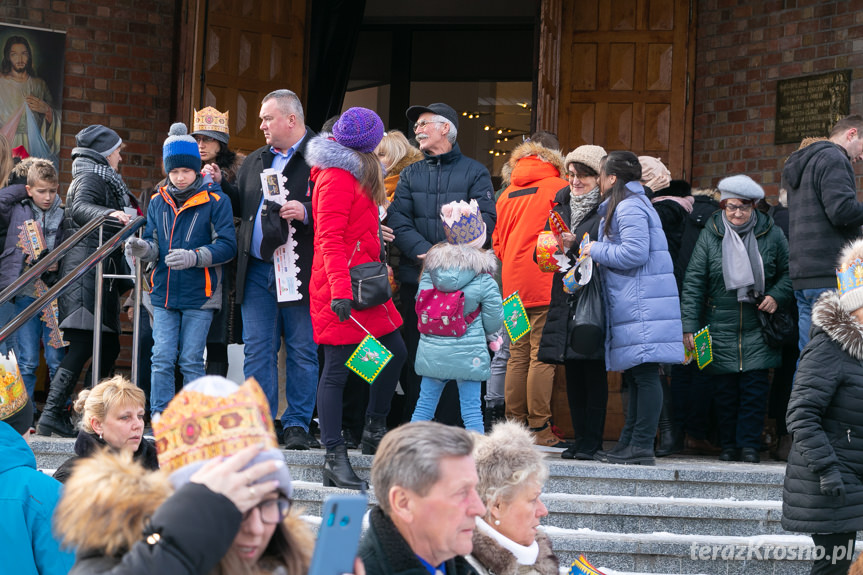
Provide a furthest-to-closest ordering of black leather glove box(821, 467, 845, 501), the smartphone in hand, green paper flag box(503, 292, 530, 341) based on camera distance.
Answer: green paper flag box(503, 292, 530, 341) < black leather glove box(821, 467, 845, 501) < the smartphone in hand

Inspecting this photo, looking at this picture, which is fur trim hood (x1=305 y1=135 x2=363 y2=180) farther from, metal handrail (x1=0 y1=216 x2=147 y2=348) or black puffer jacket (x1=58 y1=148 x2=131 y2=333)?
black puffer jacket (x1=58 y1=148 x2=131 y2=333)

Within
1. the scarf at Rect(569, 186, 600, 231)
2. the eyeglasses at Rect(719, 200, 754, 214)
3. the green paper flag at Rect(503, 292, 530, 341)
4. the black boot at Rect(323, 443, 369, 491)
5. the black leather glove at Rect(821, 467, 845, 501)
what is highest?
the eyeglasses at Rect(719, 200, 754, 214)

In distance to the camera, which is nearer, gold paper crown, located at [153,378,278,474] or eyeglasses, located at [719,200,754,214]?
gold paper crown, located at [153,378,278,474]

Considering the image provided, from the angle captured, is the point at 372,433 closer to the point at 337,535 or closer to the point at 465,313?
the point at 465,313

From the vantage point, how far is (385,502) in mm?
2344

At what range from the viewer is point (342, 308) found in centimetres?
496

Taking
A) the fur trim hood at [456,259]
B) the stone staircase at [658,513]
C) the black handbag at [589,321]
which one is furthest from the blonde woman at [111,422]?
the black handbag at [589,321]

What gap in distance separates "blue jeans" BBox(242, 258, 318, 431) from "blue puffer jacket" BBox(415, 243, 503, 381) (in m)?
0.63

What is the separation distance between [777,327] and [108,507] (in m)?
5.36

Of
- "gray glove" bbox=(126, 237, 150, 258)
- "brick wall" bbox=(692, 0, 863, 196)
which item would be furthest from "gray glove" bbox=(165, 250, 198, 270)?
"brick wall" bbox=(692, 0, 863, 196)

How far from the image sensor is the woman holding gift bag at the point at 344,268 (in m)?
5.07

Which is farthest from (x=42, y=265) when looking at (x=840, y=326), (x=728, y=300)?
(x=728, y=300)

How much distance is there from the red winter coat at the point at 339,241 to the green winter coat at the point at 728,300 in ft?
7.05

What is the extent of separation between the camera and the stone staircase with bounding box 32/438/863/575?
480 cm
